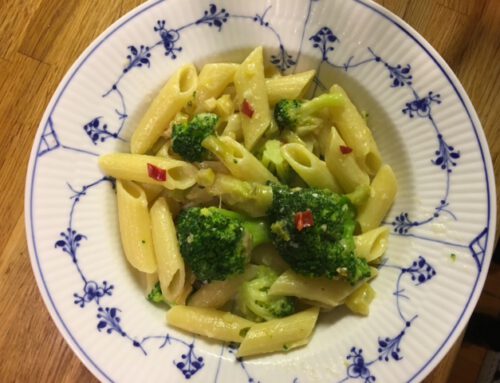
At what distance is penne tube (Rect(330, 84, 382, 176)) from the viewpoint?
5.38 feet

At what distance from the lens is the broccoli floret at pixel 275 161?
1653mm

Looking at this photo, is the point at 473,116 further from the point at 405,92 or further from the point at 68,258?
the point at 68,258

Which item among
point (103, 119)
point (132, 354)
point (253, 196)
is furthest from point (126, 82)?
point (132, 354)

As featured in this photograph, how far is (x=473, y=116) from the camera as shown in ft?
5.02

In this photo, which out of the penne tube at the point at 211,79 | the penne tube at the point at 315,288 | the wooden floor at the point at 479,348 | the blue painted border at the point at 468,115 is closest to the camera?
the blue painted border at the point at 468,115

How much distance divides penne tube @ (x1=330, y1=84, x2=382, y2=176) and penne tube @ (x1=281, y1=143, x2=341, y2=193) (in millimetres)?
112

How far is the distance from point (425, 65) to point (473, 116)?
0.20 metres

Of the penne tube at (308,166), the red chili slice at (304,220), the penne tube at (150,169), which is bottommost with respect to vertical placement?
the penne tube at (150,169)

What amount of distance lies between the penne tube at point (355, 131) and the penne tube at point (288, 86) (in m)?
0.09

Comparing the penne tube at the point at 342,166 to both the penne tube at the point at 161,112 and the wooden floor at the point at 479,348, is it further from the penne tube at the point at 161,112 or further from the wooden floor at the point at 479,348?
the wooden floor at the point at 479,348

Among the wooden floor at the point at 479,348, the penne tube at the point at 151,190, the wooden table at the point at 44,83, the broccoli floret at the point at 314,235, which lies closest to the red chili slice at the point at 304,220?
the broccoli floret at the point at 314,235

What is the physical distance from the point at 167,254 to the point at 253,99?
53 centimetres

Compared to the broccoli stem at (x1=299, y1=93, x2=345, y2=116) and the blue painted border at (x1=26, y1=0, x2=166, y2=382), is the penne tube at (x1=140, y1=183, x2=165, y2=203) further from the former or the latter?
the broccoli stem at (x1=299, y1=93, x2=345, y2=116)

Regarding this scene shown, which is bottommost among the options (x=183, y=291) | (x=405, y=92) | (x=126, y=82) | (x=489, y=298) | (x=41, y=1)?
(x=183, y=291)
